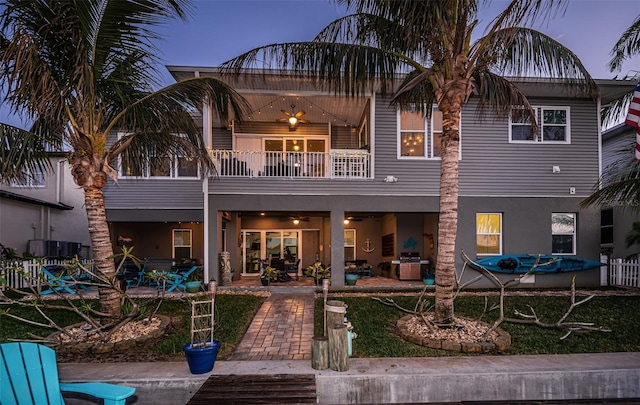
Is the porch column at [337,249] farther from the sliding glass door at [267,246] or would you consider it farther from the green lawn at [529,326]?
the sliding glass door at [267,246]

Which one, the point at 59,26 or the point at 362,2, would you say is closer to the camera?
the point at 59,26

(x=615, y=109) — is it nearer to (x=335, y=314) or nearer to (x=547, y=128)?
(x=547, y=128)

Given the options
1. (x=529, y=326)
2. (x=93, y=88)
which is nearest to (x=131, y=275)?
(x=93, y=88)

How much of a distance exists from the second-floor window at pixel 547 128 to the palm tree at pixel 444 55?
14.6 feet

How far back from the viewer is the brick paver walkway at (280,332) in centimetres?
593

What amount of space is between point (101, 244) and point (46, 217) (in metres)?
11.5

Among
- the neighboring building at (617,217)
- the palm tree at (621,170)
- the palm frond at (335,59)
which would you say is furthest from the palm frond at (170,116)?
the neighboring building at (617,217)

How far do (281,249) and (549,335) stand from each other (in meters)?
10.9

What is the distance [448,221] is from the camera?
253 inches

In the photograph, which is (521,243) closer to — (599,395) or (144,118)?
(599,395)

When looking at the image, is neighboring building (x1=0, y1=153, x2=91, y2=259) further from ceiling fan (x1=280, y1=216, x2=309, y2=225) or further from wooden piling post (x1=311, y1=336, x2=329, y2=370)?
wooden piling post (x1=311, y1=336, x2=329, y2=370)

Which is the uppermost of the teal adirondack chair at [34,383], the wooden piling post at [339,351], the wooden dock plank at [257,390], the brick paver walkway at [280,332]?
the teal adirondack chair at [34,383]

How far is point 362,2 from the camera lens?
261 inches

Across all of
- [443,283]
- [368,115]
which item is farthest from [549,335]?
[368,115]
